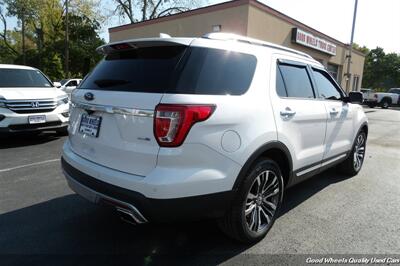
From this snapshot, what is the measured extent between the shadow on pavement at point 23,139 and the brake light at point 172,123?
5435mm

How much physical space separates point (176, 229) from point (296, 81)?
6.87 feet

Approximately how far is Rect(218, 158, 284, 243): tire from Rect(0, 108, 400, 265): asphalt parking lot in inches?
6.2

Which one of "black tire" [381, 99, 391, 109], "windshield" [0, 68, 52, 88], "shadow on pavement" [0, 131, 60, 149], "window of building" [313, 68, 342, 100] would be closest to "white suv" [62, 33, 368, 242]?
"window of building" [313, 68, 342, 100]

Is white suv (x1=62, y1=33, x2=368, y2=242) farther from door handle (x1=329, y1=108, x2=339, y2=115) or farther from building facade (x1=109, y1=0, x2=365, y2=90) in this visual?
building facade (x1=109, y1=0, x2=365, y2=90)

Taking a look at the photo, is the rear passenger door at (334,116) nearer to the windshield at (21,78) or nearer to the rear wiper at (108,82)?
the rear wiper at (108,82)

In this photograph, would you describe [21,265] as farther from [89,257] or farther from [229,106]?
[229,106]

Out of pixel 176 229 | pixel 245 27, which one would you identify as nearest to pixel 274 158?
pixel 176 229

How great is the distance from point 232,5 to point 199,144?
47.4 feet

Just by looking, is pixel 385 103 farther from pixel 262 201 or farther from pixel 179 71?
pixel 179 71

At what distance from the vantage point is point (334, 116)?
4.41m

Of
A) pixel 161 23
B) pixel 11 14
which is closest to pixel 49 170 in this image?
pixel 161 23

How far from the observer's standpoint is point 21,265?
2.68 metres

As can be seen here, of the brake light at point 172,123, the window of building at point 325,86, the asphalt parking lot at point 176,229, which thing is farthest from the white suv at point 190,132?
the window of building at point 325,86

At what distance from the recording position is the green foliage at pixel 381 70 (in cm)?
5850
